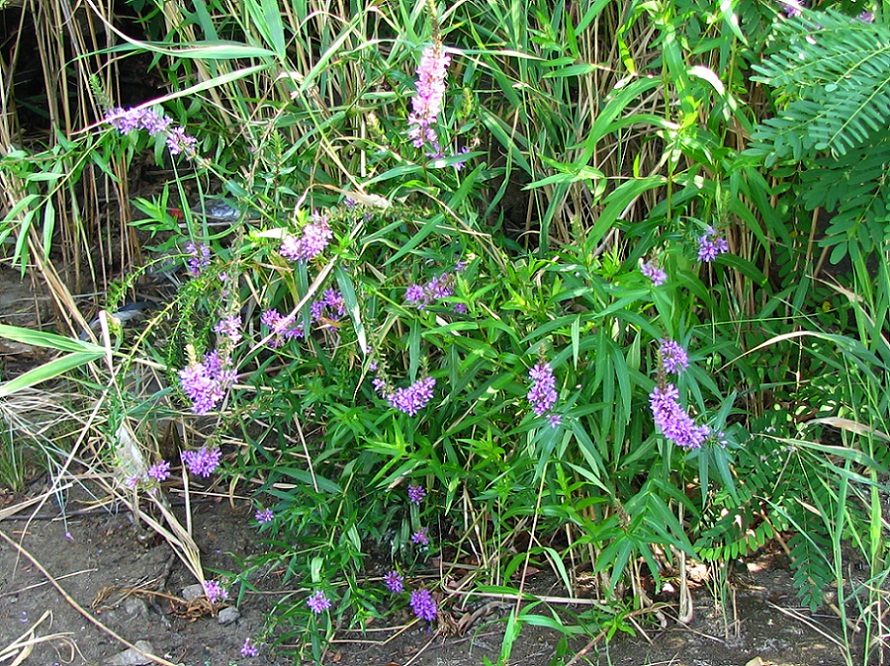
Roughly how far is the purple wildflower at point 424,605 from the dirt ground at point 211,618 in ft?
0.13

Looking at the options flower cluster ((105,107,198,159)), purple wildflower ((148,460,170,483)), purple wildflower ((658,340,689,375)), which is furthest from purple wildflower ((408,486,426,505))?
flower cluster ((105,107,198,159))

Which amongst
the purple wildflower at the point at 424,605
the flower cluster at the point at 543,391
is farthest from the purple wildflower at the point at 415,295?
the purple wildflower at the point at 424,605

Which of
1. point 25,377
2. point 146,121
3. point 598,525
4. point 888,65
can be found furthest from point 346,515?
point 888,65

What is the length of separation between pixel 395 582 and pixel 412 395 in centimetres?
41

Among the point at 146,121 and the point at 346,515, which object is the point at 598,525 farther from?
the point at 146,121

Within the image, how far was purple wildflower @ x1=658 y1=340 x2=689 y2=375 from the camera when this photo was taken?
1.40m

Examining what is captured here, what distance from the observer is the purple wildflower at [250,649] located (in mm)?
1742

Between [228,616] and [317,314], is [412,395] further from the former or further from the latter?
[228,616]

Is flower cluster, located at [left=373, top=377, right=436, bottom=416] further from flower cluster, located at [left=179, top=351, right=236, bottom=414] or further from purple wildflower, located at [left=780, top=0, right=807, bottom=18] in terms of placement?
purple wildflower, located at [left=780, top=0, right=807, bottom=18]

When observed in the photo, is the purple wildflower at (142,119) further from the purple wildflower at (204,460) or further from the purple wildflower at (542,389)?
the purple wildflower at (542,389)

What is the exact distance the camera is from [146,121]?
1.54 m

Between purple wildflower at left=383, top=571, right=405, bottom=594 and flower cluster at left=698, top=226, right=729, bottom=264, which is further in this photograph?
purple wildflower at left=383, top=571, right=405, bottom=594

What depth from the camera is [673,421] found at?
1.38m

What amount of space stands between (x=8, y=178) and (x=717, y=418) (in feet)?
4.78
